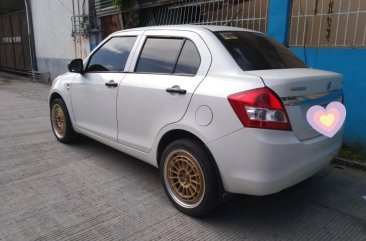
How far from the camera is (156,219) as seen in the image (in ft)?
9.83

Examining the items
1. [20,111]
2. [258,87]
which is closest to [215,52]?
[258,87]

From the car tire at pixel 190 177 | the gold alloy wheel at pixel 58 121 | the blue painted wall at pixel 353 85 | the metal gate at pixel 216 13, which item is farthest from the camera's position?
the metal gate at pixel 216 13

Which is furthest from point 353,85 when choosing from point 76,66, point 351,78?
point 76,66

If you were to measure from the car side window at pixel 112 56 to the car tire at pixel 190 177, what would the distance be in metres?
1.29

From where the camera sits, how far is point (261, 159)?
2.44m

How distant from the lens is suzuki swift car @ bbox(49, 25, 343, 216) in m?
2.47

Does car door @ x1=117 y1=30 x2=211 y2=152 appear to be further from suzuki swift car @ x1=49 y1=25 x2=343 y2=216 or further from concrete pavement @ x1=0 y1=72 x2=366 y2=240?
concrete pavement @ x1=0 y1=72 x2=366 y2=240

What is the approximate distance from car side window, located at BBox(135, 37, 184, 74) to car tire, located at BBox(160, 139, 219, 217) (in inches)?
30.6

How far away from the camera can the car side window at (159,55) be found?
127 inches

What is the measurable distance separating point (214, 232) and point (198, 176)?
0.49m

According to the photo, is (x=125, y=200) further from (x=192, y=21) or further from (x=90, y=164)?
(x=192, y=21)

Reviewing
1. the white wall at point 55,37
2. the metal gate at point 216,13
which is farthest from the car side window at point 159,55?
the white wall at point 55,37

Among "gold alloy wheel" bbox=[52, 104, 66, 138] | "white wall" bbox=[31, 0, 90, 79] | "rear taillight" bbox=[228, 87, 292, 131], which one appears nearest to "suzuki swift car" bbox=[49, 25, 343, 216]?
"rear taillight" bbox=[228, 87, 292, 131]

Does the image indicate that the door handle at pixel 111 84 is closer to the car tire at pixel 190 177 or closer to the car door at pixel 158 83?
the car door at pixel 158 83
